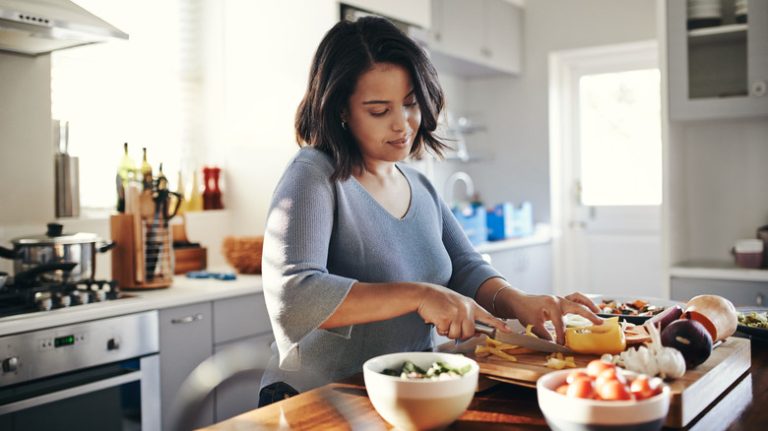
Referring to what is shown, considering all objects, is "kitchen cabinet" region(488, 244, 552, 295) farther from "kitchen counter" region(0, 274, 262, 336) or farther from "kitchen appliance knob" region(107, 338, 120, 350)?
"kitchen appliance knob" region(107, 338, 120, 350)

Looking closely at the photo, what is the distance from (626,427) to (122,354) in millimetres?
1777

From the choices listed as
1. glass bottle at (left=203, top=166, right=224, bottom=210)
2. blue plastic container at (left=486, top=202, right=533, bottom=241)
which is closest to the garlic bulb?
glass bottle at (left=203, top=166, right=224, bottom=210)

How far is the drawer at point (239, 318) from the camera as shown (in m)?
2.59

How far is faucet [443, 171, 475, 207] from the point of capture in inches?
201

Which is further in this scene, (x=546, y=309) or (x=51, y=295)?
(x=51, y=295)

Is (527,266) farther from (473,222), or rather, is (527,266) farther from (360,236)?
(360,236)

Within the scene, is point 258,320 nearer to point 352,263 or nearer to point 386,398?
point 352,263

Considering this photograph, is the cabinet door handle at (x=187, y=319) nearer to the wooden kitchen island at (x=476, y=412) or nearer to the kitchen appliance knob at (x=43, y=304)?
the kitchen appliance knob at (x=43, y=304)

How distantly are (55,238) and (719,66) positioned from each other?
279 cm

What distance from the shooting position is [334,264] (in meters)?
1.48

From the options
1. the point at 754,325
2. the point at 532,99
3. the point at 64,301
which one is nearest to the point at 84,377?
the point at 64,301

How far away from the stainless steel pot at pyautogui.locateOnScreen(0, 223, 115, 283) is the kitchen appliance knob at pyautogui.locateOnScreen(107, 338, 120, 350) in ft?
0.87

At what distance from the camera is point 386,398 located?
3.19 feet

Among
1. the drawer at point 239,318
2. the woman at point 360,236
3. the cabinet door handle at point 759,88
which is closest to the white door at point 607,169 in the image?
the cabinet door handle at point 759,88
